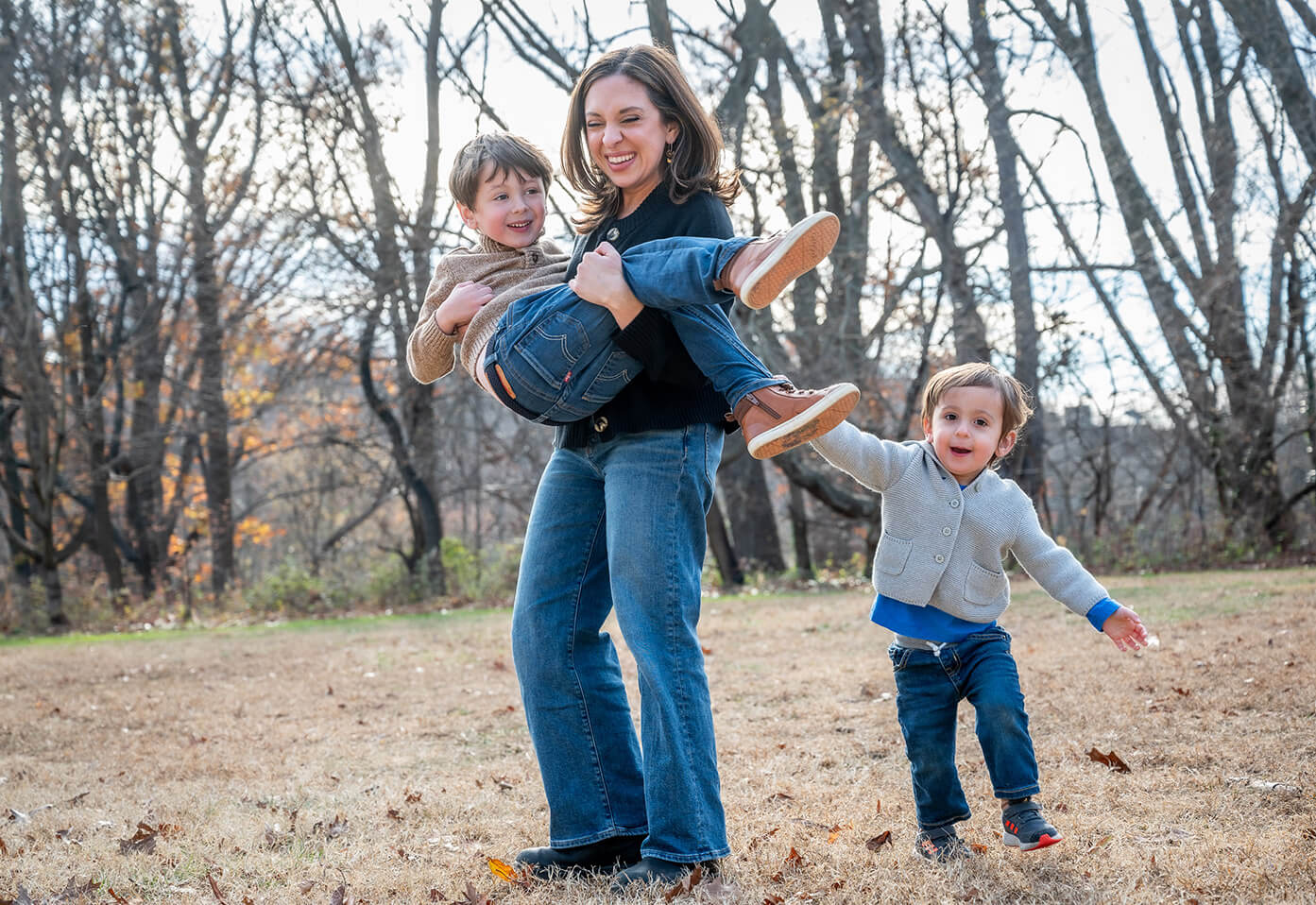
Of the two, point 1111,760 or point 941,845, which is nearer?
point 941,845

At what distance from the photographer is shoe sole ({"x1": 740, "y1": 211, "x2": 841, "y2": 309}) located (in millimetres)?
2260

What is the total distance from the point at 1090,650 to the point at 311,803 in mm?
4013

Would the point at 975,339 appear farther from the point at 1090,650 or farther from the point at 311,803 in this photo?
the point at 311,803

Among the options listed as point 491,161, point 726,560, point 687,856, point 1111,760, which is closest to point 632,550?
point 687,856

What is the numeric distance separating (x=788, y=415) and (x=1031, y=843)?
119cm

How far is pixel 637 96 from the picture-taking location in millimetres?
2602

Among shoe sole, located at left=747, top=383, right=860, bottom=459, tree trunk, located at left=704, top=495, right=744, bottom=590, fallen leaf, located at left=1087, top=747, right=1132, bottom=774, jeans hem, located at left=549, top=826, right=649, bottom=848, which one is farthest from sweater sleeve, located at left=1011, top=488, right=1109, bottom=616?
tree trunk, located at left=704, top=495, right=744, bottom=590

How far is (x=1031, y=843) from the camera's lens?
2.62m

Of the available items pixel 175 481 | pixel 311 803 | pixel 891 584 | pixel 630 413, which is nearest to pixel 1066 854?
pixel 891 584

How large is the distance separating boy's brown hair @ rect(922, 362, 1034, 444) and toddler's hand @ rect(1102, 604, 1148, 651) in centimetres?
55

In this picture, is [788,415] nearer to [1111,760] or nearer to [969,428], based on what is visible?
[969,428]

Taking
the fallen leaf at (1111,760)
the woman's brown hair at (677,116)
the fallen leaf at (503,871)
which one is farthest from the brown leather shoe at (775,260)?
the fallen leaf at (1111,760)

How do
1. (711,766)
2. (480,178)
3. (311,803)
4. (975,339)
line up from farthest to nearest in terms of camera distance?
(975,339)
(311,803)
(480,178)
(711,766)

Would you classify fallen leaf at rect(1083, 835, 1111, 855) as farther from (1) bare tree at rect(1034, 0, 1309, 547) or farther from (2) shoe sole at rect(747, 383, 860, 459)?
(1) bare tree at rect(1034, 0, 1309, 547)
